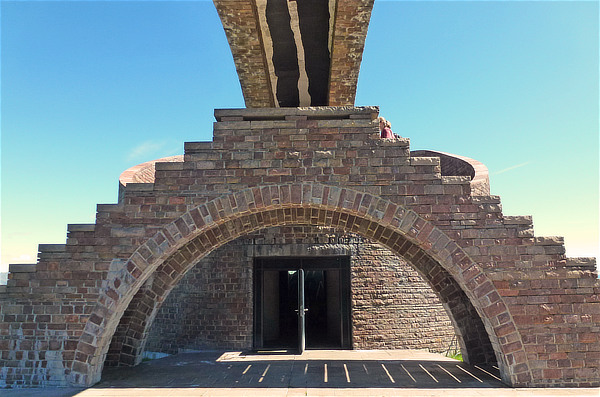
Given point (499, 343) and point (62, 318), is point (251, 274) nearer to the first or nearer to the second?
point (62, 318)

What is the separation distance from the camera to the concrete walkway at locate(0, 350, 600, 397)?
19.0 feet

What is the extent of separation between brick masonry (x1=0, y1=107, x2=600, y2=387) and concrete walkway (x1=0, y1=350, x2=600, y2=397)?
18.2 inches

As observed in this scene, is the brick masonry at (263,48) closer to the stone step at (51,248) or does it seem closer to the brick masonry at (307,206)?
the brick masonry at (307,206)

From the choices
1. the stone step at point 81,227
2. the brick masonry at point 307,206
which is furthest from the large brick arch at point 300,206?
the stone step at point 81,227

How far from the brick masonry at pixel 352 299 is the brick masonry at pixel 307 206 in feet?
13.7

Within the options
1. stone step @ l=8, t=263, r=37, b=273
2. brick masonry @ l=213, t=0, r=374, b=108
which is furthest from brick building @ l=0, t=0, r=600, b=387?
brick masonry @ l=213, t=0, r=374, b=108

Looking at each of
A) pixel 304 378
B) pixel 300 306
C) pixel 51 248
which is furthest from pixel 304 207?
pixel 300 306

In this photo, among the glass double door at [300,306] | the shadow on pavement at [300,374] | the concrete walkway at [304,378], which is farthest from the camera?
the glass double door at [300,306]

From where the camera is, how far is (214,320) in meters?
10.3

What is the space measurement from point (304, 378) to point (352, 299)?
3.59 metres

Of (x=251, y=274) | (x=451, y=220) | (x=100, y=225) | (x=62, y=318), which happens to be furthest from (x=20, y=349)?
(x=451, y=220)

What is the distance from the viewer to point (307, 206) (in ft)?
20.5

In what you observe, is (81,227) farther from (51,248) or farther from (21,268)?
(21,268)

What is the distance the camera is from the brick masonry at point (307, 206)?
5875mm
